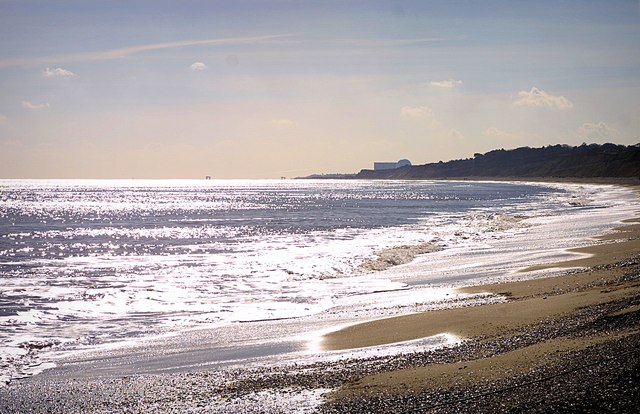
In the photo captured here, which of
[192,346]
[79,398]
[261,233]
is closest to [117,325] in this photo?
[192,346]

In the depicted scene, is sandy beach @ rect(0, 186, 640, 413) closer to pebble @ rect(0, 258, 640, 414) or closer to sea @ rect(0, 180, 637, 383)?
pebble @ rect(0, 258, 640, 414)

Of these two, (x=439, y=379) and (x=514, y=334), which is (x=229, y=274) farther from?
(x=439, y=379)

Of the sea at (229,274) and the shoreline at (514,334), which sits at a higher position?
the shoreline at (514,334)

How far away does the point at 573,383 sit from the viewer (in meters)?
8.66

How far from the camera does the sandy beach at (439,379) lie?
28.2 feet

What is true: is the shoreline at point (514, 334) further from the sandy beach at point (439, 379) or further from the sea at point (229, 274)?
the sea at point (229, 274)

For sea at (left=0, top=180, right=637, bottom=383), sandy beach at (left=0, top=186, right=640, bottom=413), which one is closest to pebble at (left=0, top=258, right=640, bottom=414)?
sandy beach at (left=0, top=186, right=640, bottom=413)

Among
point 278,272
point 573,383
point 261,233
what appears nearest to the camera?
point 573,383

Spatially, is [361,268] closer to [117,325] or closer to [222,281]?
[222,281]

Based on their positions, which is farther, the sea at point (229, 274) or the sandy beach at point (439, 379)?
the sea at point (229, 274)

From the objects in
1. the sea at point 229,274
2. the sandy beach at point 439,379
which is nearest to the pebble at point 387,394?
the sandy beach at point 439,379

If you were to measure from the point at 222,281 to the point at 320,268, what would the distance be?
5.17 metres

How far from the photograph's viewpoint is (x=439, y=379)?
9.77 meters

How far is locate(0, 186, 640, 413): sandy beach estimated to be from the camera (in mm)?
8586
